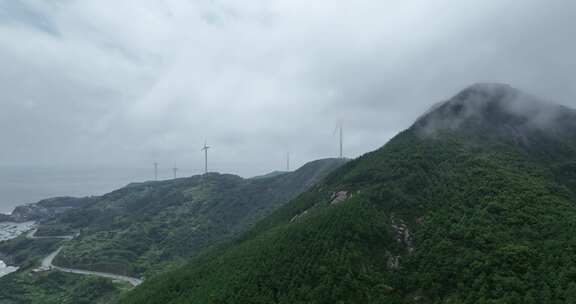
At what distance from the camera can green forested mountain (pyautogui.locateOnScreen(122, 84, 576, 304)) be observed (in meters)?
49.0

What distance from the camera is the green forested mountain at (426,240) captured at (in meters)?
49.0

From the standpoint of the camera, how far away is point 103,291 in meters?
116

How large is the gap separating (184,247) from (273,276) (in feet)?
378

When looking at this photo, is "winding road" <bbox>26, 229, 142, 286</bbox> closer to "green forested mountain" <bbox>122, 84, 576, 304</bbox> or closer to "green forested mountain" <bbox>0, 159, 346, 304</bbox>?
"green forested mountain" <bbox>0, 159, 346, 304</bbox>

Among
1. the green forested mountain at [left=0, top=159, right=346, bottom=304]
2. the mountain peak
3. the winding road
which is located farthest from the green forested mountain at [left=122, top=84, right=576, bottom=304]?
the winding road

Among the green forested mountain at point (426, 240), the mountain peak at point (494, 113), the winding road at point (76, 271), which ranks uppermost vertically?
the mountain peak at point (494, 113)

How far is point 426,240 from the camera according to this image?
59.5 m

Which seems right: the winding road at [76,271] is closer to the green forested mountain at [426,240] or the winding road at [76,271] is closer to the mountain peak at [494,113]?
the green forested mountain at [426,240]

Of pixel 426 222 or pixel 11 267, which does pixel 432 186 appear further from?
pixel 11 267

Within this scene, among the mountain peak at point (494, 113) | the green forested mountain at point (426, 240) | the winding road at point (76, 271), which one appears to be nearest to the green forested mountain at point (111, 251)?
the winding road at point (76, 271)

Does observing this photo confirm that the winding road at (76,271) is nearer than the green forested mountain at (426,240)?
No

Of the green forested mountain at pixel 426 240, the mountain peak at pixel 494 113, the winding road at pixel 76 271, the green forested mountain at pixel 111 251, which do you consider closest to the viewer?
the green forested mountain at pixel 426 240

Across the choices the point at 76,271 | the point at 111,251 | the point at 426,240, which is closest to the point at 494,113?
the point at 426,240

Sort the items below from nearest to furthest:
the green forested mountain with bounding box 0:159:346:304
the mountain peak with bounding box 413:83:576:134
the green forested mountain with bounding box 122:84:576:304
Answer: the green forested mountain with bounding box 122:84:576:304
the mountain peak with bounding box 413:83:576:134
the green forested mountain with bounding box 0:159:346:304
